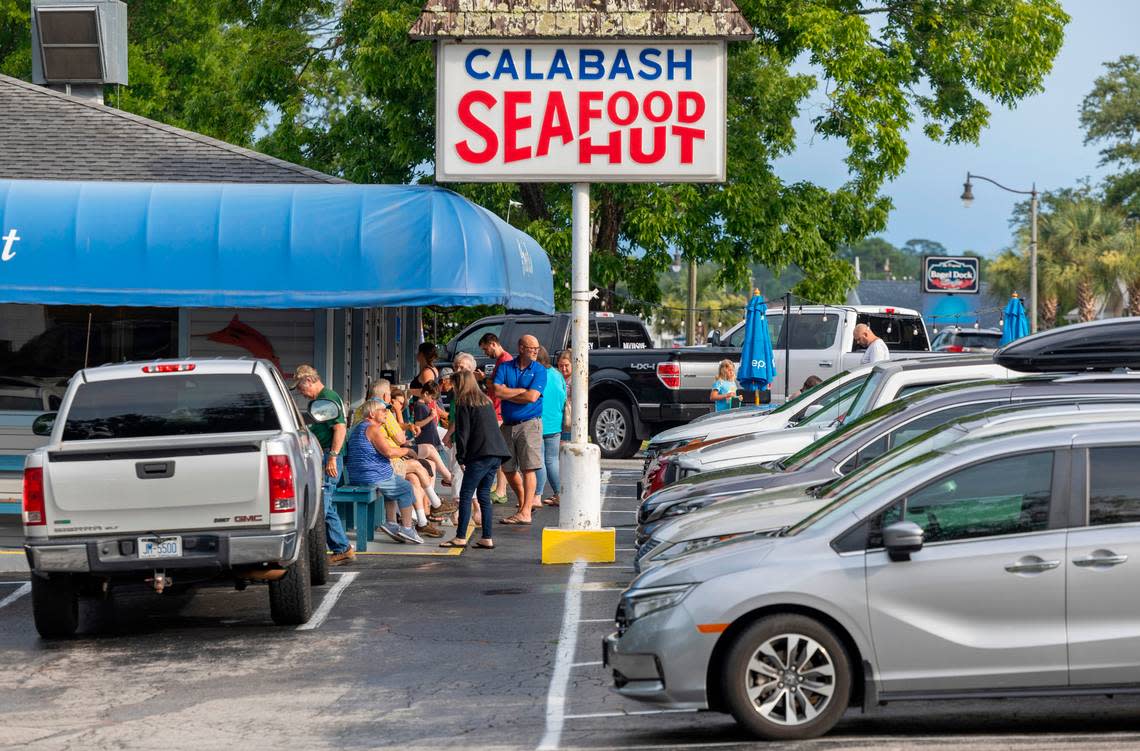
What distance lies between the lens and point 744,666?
7859 millimetres

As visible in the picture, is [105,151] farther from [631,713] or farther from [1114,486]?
[1114,486]

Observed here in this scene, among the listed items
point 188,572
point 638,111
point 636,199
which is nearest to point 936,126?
point 636,199

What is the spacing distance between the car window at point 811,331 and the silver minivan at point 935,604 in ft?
63.4

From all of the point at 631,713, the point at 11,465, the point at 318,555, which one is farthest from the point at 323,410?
the point at 11,465

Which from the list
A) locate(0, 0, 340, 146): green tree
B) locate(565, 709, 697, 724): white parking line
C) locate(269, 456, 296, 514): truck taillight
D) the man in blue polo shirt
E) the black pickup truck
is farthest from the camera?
locate(0, 0, 340, 146): green tree

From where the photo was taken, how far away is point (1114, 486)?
7961mm

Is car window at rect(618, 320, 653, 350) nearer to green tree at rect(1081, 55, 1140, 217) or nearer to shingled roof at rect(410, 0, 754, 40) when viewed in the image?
shingled roof at rect(410, 0, 754, 40)

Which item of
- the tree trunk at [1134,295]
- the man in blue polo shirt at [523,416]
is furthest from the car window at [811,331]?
the tree trunk at [1134,295]

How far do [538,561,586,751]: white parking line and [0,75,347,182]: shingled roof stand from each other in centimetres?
737

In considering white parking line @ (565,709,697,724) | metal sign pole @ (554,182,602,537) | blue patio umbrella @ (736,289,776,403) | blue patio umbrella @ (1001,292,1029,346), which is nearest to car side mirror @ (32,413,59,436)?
metal sign pole @ (554,182,602,537)

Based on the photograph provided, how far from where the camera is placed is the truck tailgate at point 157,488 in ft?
35.1

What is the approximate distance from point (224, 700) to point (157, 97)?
1746 inches

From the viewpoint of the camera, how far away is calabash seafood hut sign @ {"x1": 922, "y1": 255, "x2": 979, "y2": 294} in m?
63.1

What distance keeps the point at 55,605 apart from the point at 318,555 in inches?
97.8
